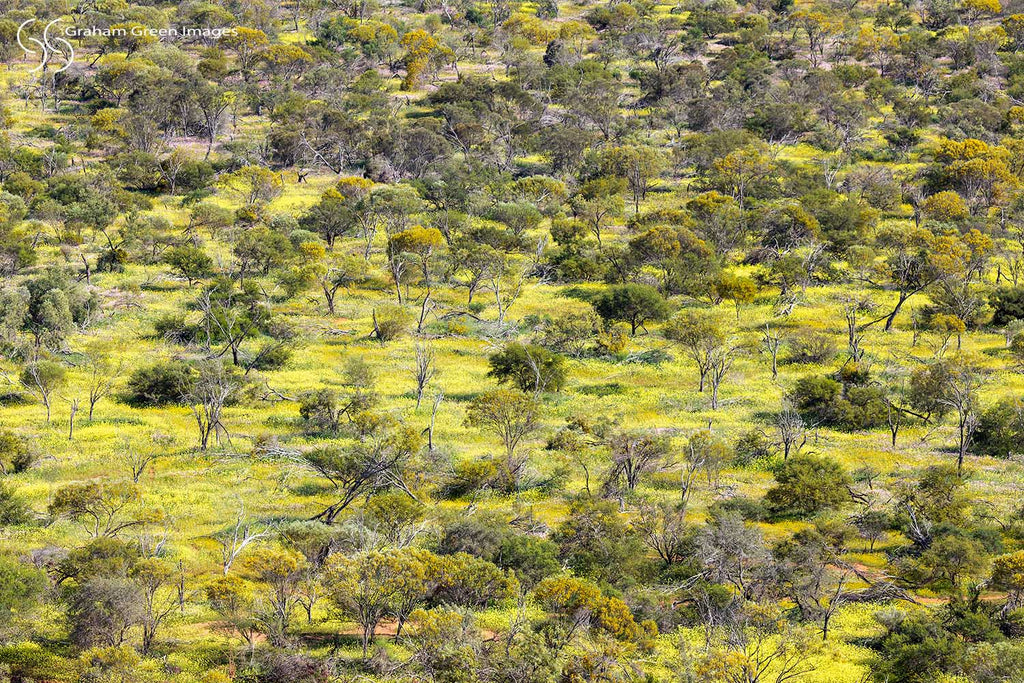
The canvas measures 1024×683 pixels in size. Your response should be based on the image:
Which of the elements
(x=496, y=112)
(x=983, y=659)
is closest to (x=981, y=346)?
(x=983, y=659)

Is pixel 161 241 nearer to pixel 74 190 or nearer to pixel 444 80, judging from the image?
pixel 74 190

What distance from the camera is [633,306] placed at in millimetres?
69188

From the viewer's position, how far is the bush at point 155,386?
57000 mm

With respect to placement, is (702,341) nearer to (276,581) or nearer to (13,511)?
(276,581)

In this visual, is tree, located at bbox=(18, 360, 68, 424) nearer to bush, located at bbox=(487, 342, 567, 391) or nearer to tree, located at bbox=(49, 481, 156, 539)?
→ tree, located at bbox=(49, 481, 156, 539)

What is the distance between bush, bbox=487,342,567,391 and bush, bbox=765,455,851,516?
15.4 m

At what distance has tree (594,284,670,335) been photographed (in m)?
69.1

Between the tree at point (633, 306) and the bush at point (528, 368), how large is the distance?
10.4m

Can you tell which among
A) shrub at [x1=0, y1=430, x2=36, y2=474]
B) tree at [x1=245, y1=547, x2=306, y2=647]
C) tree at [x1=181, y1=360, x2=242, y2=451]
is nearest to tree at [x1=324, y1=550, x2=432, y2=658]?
tree at [x1=245, y1=547, x2=306, y2=647]

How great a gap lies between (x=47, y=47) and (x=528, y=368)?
87.4 meters

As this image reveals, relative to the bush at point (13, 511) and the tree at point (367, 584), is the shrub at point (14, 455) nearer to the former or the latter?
the bush at point (13, 511)

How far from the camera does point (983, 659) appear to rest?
102ft

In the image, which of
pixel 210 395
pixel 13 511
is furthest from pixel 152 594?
pixel 210 395

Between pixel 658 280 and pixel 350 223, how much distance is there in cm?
2414
